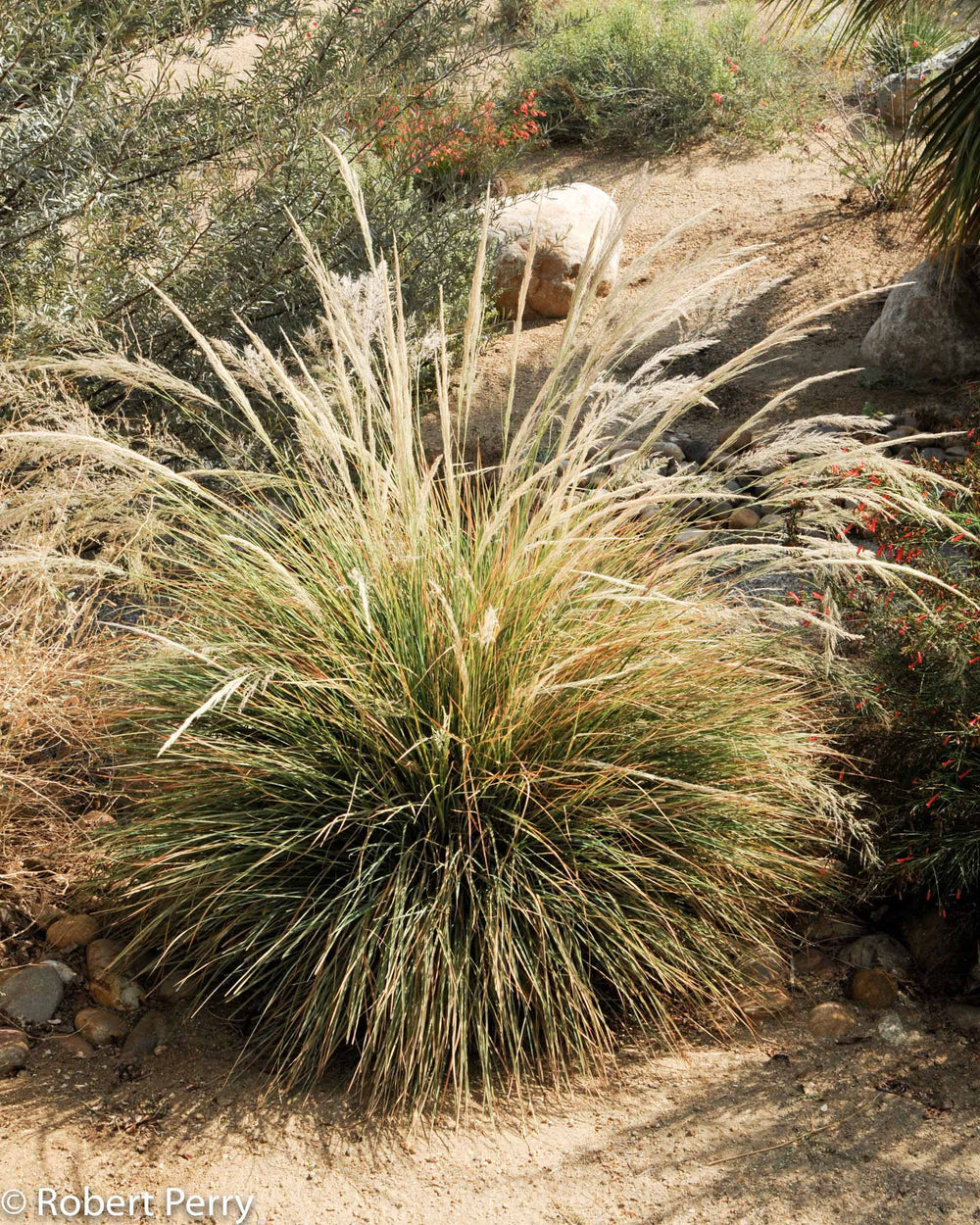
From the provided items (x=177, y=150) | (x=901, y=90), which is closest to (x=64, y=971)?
(x=177, y=150)

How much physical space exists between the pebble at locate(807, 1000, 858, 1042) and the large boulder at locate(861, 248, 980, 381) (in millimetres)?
4478

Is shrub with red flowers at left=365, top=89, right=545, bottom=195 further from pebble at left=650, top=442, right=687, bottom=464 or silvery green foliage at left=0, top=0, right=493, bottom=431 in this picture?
pebble at left=650, top=442, right=687, bottom=464

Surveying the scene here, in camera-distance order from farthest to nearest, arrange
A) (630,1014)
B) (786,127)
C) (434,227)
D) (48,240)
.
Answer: (786,127)
(434,227)
(48,240)
(630,1014)

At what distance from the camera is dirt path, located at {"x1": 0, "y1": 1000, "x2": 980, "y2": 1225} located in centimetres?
223

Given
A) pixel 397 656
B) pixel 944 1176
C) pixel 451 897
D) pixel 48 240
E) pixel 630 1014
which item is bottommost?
pixel 944 1176

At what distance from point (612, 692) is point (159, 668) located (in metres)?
1.20

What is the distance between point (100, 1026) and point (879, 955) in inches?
78.1

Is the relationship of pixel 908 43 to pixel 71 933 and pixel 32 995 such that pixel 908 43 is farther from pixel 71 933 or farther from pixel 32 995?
pixel 32 995

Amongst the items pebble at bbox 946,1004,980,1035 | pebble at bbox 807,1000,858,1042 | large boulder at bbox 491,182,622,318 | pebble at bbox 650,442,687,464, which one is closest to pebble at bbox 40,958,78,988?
pebble at bbox 807,1000,858,1042

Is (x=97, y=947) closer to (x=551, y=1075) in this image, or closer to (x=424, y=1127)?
(x=424, y=1127)

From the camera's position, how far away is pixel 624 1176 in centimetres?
231

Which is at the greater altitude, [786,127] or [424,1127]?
[786,127]

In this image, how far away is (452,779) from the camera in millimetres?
2645

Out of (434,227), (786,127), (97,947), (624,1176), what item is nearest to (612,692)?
(624,1176)
